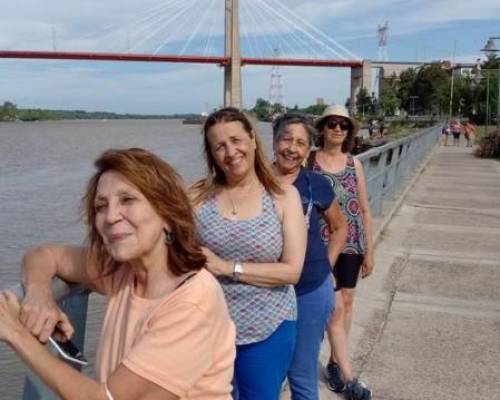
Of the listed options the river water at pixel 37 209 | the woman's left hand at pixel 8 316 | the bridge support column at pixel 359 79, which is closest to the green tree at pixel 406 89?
the bridge support column at pixel 359 79

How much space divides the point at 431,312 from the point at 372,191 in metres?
2.71

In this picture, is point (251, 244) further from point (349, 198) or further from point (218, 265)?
point (349, 198)

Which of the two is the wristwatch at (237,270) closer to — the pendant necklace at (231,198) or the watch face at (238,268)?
the watch face at (238,268)

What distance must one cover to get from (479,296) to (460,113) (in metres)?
64.6

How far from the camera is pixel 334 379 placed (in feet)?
11.5

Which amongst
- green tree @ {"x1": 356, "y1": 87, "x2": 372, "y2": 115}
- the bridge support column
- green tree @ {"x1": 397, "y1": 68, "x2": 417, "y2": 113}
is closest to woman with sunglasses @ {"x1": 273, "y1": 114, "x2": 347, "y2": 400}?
the bridge support column

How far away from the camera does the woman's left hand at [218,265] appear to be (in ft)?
7.03

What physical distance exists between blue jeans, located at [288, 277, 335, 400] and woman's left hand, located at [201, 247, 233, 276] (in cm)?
60

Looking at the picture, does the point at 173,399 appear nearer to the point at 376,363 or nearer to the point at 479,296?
the point at 376,363

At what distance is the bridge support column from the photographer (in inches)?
2830

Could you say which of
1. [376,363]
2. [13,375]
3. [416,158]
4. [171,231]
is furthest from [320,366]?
[416,158]

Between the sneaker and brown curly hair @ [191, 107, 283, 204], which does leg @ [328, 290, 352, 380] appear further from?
brown curly hair @ [191, 107, 283, 204]

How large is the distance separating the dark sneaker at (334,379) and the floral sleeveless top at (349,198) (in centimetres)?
57

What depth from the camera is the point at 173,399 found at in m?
1.48
